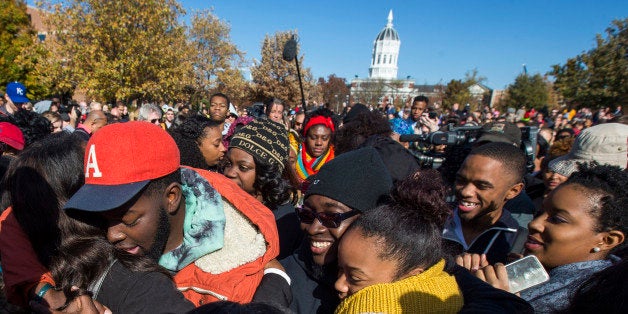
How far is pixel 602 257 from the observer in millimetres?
1824

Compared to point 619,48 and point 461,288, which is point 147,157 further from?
point 619,48

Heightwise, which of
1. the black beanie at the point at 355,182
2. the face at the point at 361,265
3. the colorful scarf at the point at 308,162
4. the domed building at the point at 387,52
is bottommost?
the colorful scarf at the point at 308,162

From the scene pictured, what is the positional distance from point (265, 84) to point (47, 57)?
57.7 ft

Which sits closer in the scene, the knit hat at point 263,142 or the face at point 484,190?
the face at point 484,190

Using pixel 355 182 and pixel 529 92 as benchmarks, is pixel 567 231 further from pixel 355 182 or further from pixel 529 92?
pixel 529 92

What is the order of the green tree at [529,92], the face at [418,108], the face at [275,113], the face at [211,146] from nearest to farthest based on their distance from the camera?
the face at [211,146] → the face at [275,113] → the face at [418,108] → the green tree at [529,92]

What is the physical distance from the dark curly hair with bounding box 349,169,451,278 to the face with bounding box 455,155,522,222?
980 millimetres

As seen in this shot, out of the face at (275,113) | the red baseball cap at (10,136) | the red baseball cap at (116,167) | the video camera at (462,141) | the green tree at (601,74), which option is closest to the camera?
the red baseball cap at (116,167)

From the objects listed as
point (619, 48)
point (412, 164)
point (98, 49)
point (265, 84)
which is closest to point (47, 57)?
point (98, 49)

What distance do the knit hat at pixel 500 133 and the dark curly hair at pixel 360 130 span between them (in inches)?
52.3

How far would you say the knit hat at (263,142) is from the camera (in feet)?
9.05

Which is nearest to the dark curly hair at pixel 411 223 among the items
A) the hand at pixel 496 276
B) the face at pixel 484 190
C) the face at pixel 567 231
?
the hand at pixel 496 276

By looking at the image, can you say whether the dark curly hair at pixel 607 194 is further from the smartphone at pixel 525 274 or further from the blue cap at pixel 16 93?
the blue cap at pixel 16 93

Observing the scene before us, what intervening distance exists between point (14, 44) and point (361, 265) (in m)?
35.1
